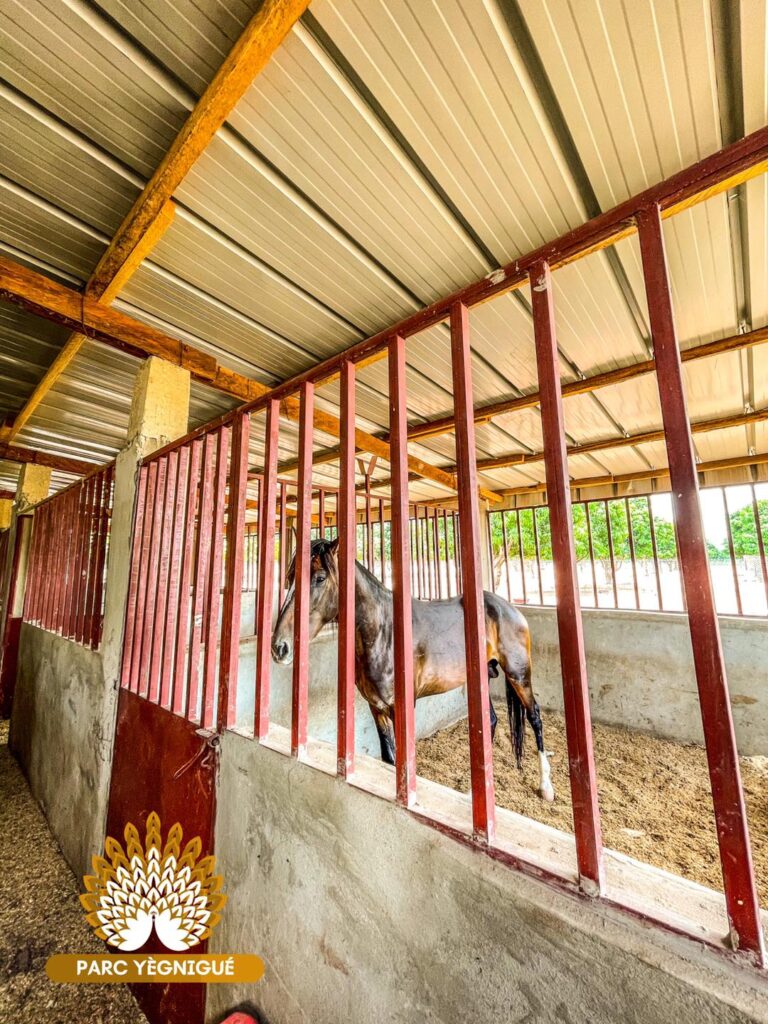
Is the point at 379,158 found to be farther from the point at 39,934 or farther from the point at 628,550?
the point at 628,550

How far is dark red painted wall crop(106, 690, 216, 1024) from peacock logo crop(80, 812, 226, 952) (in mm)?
55

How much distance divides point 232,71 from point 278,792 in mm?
2483

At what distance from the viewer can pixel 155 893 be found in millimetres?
1596

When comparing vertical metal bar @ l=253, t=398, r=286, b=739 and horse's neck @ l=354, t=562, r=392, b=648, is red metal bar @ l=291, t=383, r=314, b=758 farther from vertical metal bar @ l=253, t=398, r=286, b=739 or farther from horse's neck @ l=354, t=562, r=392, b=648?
horse's neck @ l=354, t=562, r=392, b=648

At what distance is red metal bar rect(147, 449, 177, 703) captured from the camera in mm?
1969

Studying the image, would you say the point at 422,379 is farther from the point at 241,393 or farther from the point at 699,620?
the point at 699,620

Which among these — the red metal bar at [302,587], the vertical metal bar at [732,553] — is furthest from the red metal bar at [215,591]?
the vertical metal bar at [732,553]

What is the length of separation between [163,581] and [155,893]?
4.25 ft

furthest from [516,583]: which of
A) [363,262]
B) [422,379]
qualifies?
[363,262]

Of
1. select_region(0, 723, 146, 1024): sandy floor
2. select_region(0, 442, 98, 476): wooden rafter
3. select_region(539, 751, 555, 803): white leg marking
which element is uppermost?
select_region(0, 442, 98, 476): wooden rafter

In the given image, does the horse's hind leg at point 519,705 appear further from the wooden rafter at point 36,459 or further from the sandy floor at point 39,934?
the wooden rafter at point 36,459

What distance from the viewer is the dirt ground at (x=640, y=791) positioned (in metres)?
2.40

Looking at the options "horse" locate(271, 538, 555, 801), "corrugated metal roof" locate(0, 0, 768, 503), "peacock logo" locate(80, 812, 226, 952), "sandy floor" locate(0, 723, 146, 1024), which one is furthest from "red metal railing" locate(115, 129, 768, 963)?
"sandy floor" locate(0, 723, 146, 1024)

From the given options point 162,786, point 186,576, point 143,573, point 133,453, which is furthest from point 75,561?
point 162,786
